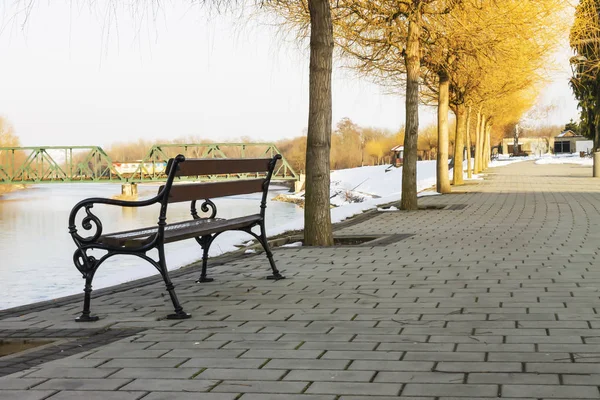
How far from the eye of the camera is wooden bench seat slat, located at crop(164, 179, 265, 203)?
564 centimetres

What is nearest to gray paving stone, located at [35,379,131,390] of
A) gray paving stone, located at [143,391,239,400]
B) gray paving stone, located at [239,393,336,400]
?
gray paving stone, located at [143,391,239,400]

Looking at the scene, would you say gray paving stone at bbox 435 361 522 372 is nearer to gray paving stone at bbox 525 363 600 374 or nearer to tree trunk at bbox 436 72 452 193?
→ gray paving stone at bbox 525 363 600 374

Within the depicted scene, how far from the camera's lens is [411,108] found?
15.8 metres

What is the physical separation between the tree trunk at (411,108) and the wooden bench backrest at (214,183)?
356 inches

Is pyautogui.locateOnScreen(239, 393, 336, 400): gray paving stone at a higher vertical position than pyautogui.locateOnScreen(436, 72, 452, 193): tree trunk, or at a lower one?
lower

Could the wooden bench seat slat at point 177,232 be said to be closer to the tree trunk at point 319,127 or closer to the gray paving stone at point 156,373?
the gray paving stone at point 156,373

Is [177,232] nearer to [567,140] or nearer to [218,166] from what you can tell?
[218,166]

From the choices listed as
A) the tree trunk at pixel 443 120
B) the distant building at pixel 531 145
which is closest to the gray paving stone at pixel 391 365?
the tree trunk at pixel 443 120

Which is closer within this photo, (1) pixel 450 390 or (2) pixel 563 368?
(1) pixel 450 390

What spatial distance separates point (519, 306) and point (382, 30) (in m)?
11.7

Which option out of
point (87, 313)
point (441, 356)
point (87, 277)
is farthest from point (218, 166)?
point (441, 356)

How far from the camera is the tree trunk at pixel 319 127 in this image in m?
9.66

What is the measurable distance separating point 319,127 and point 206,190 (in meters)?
3.92

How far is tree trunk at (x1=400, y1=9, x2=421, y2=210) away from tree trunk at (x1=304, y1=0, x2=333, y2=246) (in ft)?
19.0
